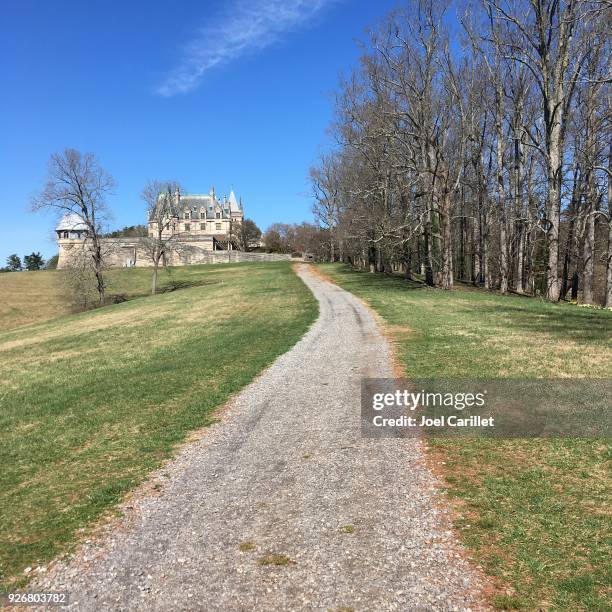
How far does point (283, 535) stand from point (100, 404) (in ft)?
22.9

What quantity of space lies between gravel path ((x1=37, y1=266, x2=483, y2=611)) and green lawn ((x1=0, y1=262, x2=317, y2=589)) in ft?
2.20

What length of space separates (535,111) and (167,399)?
113 feet

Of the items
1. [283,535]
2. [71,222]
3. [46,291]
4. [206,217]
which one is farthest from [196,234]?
[283,535]

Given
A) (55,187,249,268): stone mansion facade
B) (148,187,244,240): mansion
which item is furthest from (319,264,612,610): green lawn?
(148,187,244,240): mansion

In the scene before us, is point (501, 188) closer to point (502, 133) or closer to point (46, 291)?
point (502, 133)

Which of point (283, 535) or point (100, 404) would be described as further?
point (100, 404)

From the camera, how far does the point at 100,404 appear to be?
32.9 ft

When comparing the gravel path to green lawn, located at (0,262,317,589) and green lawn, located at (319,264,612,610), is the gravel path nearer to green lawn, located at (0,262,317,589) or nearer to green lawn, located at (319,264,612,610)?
green lawn, located at (319,264,612,610)

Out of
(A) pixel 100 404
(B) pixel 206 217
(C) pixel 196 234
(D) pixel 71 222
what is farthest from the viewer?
(B) pixel 206 217

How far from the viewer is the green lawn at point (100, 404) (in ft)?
17.7

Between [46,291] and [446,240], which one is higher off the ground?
[446,240]

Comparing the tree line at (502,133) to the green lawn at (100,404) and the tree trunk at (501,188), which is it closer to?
the tree trunk at (501,188)

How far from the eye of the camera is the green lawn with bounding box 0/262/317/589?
5.39 metres

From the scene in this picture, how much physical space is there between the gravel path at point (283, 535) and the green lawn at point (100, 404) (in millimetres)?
670
